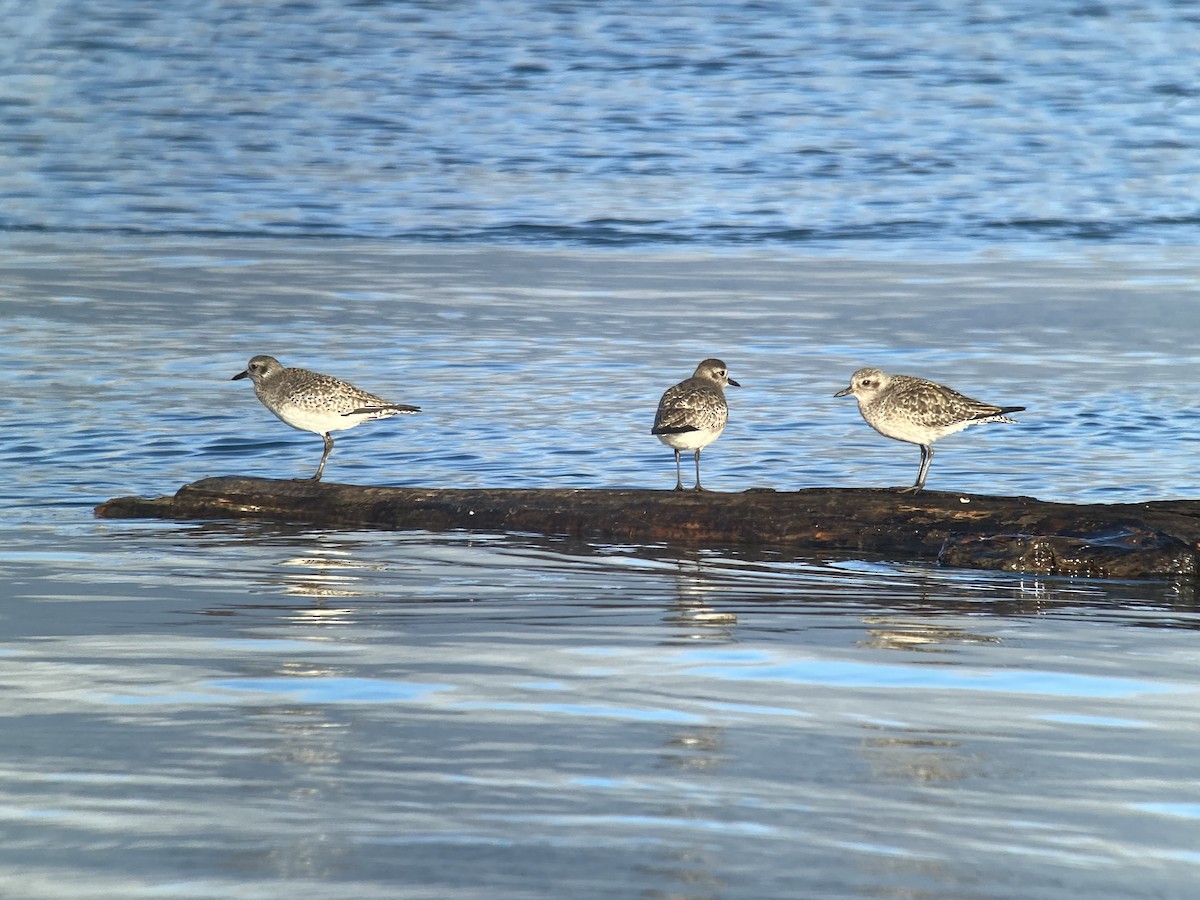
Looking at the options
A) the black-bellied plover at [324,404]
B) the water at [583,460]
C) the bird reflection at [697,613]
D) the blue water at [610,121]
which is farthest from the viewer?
the blue water at [610,121]

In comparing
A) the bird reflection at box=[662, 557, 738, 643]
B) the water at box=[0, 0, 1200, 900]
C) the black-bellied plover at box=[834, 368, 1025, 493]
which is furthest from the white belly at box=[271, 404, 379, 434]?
the bird reflection at box=[662, 557, 738, 643]

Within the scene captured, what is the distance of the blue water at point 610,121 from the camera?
2545 cm

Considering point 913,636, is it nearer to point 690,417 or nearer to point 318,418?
point 690,417

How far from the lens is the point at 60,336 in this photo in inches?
670

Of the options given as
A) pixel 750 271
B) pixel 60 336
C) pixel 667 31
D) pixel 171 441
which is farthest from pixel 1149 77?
pixel 171 441

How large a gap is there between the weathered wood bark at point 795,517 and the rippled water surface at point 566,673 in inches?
7.2

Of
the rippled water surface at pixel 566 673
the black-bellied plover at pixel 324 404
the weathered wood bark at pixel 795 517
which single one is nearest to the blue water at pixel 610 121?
the rippled water surface at pixel 566 673

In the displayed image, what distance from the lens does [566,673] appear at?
257 inches

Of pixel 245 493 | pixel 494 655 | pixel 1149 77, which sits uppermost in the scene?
pixel 494 655

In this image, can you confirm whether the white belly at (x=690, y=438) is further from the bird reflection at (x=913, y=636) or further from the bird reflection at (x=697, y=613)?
the bird reflection at (x=913, y=636)

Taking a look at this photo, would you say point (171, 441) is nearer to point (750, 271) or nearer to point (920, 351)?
point (920, 351)

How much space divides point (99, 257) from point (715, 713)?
17.7 metres

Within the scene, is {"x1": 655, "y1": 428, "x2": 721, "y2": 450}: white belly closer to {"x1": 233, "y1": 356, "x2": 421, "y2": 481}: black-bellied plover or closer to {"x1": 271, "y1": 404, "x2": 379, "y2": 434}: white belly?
{"x1": 233, "y1": 356, "x2": 421, "y2": 481}: black-bellied plover

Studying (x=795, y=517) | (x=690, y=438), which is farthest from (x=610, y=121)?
(x=795, y=517)
